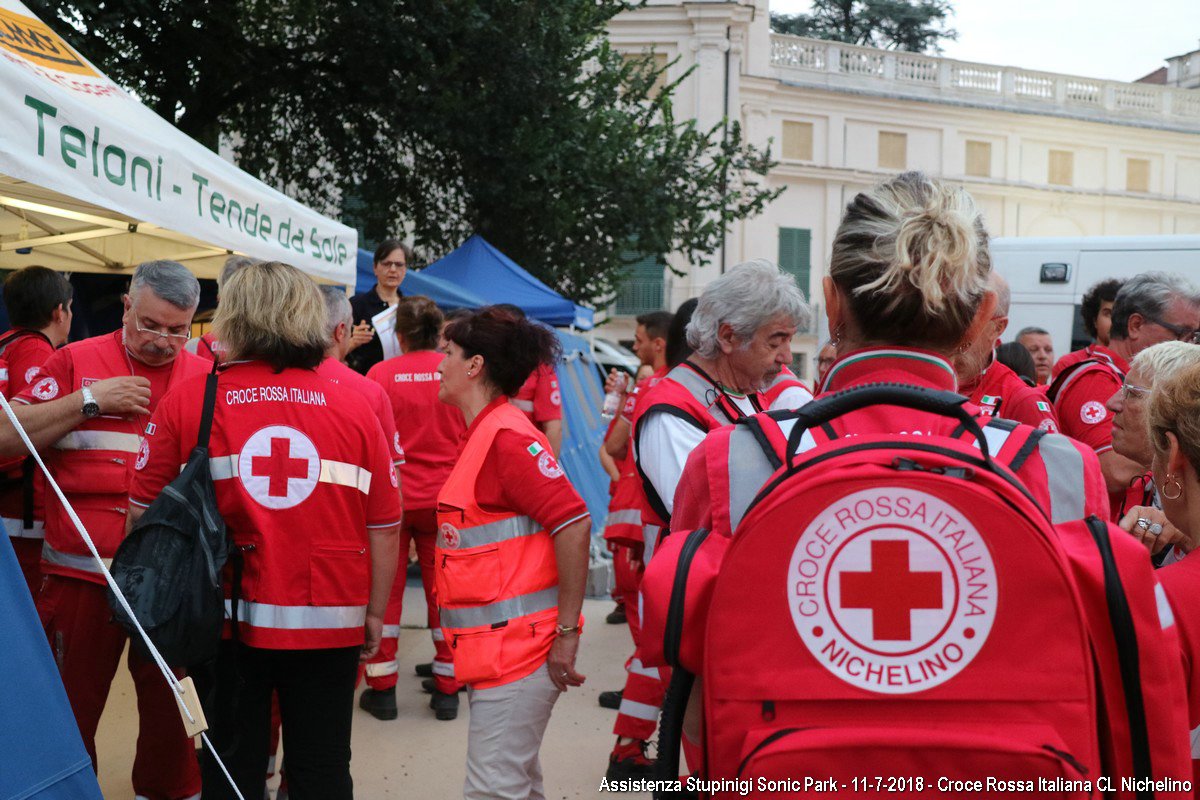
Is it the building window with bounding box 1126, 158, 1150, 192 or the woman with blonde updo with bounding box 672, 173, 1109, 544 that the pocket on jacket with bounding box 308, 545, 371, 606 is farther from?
the building window with bounding box 1126, 158, 1150, 192

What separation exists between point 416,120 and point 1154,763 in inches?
458

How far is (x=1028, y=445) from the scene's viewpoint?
1.46m

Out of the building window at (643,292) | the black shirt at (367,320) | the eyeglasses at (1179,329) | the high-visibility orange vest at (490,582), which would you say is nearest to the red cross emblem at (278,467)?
the high-visibility orange vest at (490,582)

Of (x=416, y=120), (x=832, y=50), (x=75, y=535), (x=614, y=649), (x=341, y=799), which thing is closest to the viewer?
(x=341, y=799)

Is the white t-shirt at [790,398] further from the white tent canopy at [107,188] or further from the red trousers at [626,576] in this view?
the white tent canopy at [107,188]

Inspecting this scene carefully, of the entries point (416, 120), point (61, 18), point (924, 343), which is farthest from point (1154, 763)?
point (416, 120)

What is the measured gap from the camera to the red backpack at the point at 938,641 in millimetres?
1320

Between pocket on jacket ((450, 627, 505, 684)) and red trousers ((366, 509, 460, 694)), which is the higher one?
pocket on jacket ((450, 627, 505, 684))

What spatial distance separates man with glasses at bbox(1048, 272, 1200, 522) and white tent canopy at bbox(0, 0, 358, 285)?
339cm

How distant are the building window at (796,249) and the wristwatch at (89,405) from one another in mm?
30465

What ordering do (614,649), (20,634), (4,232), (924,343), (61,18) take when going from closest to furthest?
(924,343) < (20,634) < (4,232) < (614,649) < (61,18)

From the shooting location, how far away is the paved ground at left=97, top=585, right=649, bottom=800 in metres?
4.58

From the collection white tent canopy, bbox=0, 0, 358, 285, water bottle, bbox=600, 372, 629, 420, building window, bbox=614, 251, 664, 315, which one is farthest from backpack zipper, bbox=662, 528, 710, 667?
building window, bbox=614, 251, 664, 315

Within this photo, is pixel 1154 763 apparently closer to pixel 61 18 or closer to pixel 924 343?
pixel 924 343
